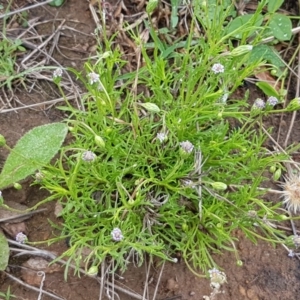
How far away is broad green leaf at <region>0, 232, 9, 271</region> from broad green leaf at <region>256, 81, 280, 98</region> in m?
0.88

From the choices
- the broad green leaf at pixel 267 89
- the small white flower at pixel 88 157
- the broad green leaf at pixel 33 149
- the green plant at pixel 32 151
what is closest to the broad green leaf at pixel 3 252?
the green plant at pixel 32 151

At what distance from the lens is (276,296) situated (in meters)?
1.53

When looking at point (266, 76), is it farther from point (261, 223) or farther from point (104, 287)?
point (104, 287)

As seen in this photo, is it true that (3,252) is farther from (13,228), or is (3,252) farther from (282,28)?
(282,28)

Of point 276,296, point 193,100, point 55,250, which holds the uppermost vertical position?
point 193,100

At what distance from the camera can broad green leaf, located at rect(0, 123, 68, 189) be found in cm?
149

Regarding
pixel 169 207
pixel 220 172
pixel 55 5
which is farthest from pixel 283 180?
pixel 55 5

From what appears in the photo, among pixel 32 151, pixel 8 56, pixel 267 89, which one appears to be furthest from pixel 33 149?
pixel 267 89

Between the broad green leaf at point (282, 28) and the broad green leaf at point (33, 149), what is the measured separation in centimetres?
74

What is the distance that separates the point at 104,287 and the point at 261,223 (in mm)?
434

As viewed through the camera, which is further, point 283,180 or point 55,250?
point 283,180

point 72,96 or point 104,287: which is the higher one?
point 72,96

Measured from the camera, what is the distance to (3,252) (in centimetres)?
145

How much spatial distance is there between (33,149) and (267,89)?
0.74m
